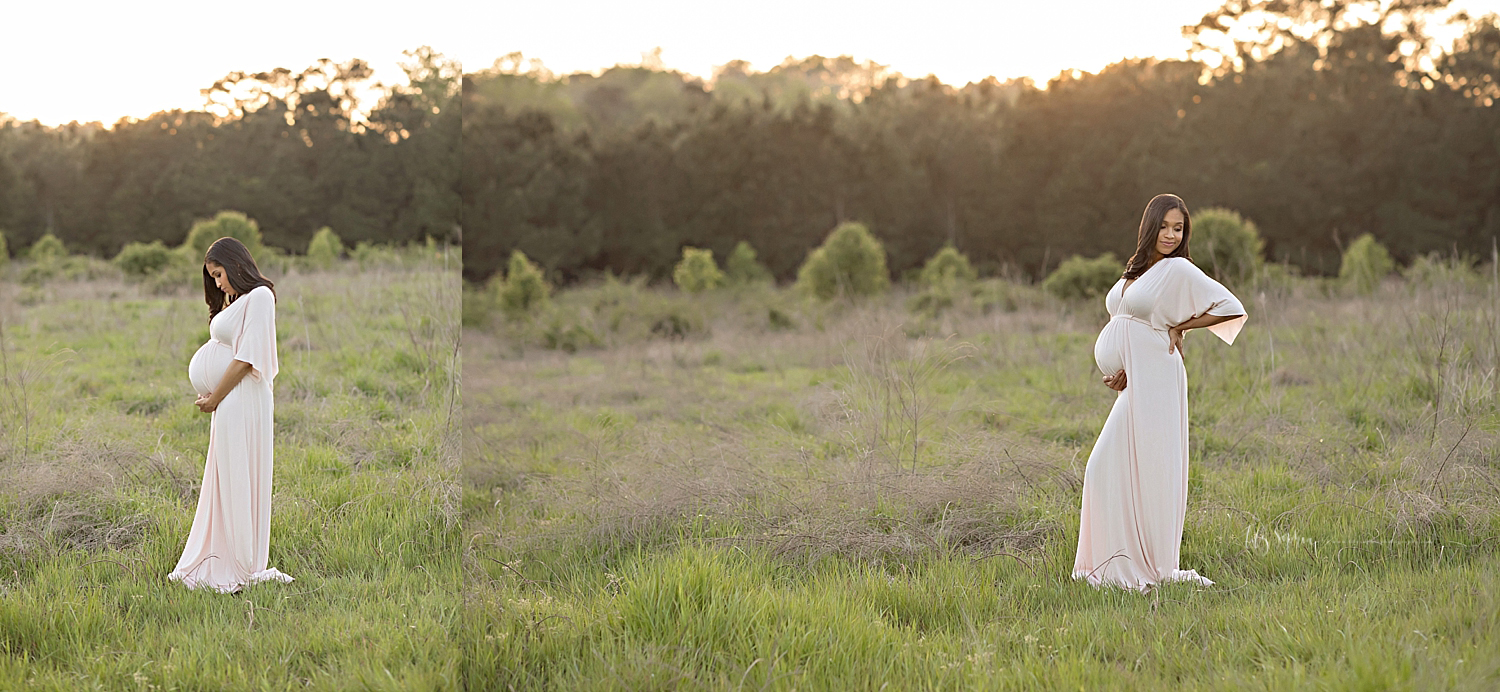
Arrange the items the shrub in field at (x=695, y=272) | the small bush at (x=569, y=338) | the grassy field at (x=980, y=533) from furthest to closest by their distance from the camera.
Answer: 1. the shrub in field at (x=695, y=272)
2. the small bush at (x=569, y=338)
3. the grassy field at (x=980, y=533)

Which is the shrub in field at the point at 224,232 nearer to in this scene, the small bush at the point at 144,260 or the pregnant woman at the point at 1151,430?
the small bush at the point at 144,260

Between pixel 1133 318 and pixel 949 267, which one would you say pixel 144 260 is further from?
pixel 1133 318

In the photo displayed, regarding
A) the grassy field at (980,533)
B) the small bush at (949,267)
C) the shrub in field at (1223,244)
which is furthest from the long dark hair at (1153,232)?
the small bush at (949,267)

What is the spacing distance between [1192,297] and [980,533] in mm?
1559

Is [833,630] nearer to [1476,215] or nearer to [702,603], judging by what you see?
[702,603]

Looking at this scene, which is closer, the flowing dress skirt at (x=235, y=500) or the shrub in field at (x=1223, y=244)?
the flowing dress skirt at (x=235, y=500)

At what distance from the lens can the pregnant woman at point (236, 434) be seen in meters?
4.02

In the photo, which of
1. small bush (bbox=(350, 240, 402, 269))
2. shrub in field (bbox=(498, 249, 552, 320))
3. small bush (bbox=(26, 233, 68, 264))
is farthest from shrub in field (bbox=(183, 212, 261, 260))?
small bush (bbox=(26, 233, 68, 264))

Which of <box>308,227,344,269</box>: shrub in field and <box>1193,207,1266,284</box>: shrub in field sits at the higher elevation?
<box>1193,207,1266,284</box>: shrub in field

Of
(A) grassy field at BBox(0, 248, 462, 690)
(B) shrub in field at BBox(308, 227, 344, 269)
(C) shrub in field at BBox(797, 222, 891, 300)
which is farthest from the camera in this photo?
(C) shrub in field at BBox(797, 222, 891, 300)

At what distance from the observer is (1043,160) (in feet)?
112

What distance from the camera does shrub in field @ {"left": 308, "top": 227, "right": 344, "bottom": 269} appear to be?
17053mm

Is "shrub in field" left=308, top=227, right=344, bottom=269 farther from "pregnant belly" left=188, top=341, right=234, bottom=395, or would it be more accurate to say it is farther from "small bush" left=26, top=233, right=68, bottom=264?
"pregnant belly" left=188, top=341, right=234, bottom=395

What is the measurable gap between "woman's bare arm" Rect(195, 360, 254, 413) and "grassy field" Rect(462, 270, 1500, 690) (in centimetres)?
132
